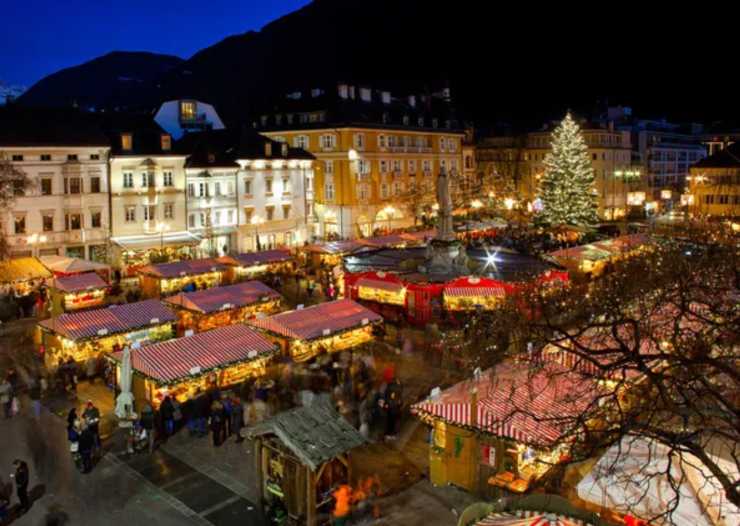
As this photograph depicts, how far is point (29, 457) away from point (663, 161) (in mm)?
80591

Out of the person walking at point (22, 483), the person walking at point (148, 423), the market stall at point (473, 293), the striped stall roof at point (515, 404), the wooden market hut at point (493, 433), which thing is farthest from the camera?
the market stall at point (473, 293)

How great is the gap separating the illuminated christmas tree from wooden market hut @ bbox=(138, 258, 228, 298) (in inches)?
1076

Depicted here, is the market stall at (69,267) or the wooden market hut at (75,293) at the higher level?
the market stall at (69,267)

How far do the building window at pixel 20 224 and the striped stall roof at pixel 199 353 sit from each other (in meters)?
21.2

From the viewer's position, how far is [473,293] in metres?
26.3

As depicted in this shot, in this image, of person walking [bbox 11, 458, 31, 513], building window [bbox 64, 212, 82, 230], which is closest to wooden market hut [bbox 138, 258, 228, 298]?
building window [bbox 64, 212, 82, 230]

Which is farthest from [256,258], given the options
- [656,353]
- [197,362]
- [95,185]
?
[656,353]

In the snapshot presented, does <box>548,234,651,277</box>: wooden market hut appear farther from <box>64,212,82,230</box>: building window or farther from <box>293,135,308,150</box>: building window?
<box>293,135,308,150</box>: building window

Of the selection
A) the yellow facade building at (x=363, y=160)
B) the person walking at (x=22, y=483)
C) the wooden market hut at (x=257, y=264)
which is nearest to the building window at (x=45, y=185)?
the wooden market hut at (x=257, y=264)

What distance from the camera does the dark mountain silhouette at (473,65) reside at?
121 meters

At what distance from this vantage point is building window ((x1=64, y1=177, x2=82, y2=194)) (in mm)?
37562

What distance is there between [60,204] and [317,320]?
2223 centimetres

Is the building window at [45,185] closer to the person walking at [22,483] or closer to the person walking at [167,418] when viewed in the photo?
the person walking at [167,418]

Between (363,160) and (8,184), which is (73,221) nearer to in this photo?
(8,184)
